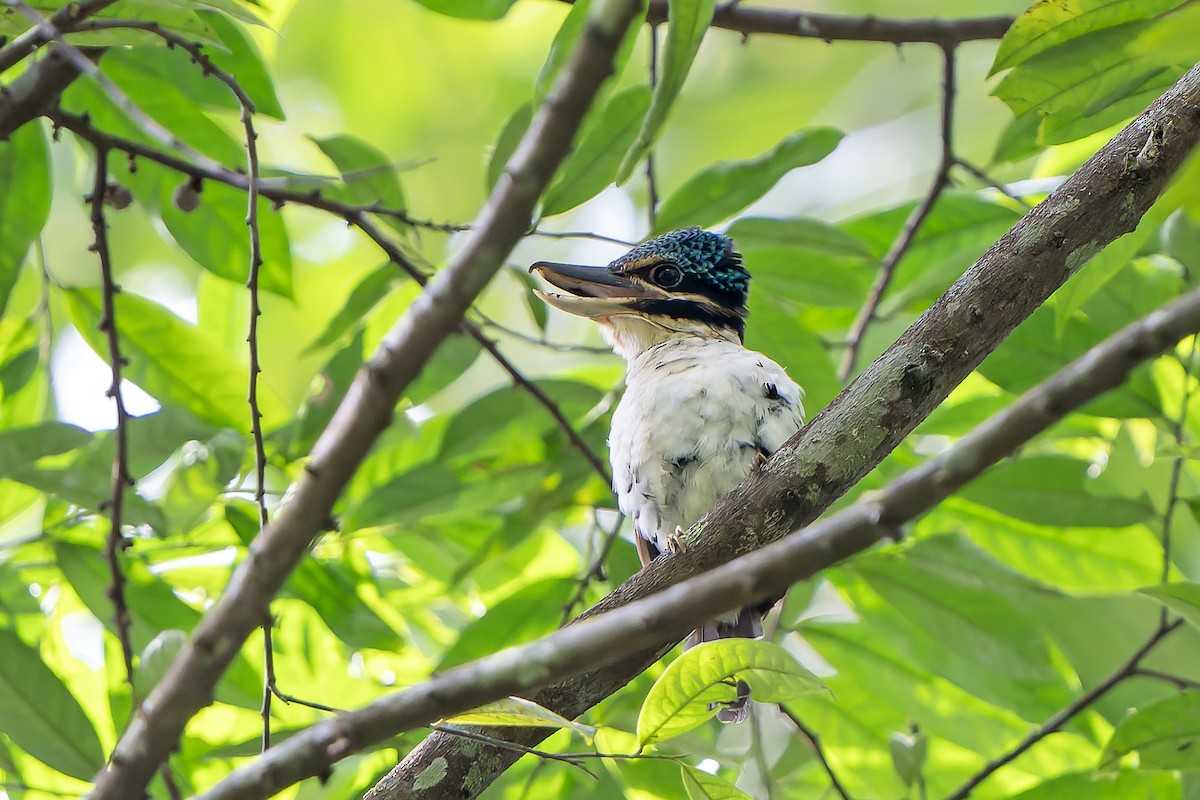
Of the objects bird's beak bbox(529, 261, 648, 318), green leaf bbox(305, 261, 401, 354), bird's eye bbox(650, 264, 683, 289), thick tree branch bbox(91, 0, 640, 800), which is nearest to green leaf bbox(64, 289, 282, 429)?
green leaf bbox(305, 261, 401, 354)

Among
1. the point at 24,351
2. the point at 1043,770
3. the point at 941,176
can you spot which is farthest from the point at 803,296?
the point at 24,351

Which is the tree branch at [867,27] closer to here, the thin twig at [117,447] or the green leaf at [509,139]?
the green leaf at [509,139]

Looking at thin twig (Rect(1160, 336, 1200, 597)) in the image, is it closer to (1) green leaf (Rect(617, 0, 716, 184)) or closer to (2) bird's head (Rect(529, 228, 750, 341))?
(2) bird's head (Rect(529, 228, 750, 341))

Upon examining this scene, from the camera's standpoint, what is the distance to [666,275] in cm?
403

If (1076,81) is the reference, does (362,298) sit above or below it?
above

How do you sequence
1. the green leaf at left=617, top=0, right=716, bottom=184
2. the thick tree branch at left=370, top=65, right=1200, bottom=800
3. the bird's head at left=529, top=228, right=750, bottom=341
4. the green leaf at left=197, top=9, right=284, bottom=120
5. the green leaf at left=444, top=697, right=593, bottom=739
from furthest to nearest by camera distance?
the bird's head at left=529, top=228, right=750, bottom=341 → the green leaf at left=197, top=9, right=284, bottom=120 → the thick tree branch at left=370, top=65, right=1200, bottom=800 → the green leaf at left=617, top=0, right=716, bottom=184 → the green leaf at left=444, top=697, right=593, bottom=739

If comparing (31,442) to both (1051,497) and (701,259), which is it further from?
(1051,497)

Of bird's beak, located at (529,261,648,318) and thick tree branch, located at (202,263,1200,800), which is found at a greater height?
bird's beak, located at (529,261,648,318)

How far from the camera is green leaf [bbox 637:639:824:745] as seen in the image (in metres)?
1.79

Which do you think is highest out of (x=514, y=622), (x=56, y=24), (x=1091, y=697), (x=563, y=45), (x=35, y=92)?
(x=35, y=92)

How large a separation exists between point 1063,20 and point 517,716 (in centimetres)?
166

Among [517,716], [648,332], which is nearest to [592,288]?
[648,332]

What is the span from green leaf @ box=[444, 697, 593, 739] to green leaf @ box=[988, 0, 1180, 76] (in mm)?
1488

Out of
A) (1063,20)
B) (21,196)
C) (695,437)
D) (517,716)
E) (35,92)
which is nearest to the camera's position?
(517,716)
